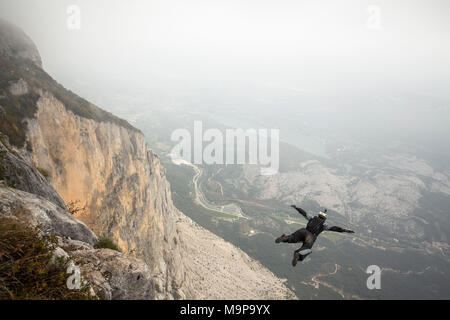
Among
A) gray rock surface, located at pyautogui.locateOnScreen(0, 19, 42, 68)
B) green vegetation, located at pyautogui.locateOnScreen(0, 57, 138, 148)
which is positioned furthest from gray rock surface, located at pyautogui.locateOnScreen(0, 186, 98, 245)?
gray rock surface, located at pyautogui.locateOnScreen(0, 19, 42, 68)

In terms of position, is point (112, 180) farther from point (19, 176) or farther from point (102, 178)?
point (19, 176)

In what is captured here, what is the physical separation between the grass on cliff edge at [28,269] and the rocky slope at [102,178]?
167 centimetres

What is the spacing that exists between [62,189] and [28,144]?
5.15 metres

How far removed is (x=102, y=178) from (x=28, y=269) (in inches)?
1069

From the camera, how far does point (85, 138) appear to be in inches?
1119

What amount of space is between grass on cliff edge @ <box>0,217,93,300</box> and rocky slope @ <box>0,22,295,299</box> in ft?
5.49

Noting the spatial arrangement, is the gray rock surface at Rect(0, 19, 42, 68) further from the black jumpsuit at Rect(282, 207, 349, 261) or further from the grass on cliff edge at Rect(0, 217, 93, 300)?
the black jumpsuit at Rect(282, 207, 349, 261)

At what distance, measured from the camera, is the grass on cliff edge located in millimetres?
4602

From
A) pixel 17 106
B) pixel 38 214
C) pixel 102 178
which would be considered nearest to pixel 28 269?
pixel 38 214

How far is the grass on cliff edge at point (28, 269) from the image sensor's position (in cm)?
460

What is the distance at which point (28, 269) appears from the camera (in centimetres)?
497

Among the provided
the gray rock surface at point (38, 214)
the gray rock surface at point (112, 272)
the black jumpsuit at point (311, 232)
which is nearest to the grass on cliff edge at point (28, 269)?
the gray rock surface at point (38, 214)

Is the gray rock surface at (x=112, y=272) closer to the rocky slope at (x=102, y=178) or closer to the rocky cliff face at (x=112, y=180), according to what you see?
the rocky slope at (x=102, y=178)
